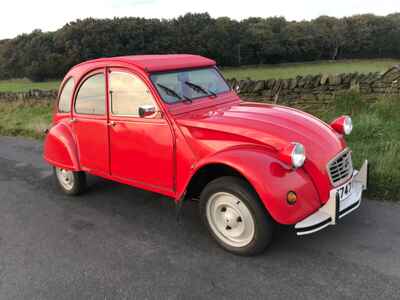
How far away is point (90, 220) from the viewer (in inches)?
189

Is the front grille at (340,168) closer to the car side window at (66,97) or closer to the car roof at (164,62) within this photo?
the car roof at (164,62)

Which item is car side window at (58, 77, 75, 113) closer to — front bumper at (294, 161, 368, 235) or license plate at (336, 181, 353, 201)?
front bumper at (294, 161, 368, 235)

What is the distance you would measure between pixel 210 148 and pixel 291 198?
0.93 meters

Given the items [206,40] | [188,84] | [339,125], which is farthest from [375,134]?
[206,40]

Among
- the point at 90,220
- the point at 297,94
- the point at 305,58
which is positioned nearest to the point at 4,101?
the point at 297,94

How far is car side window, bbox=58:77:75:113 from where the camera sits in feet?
17.8

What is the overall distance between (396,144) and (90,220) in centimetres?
462

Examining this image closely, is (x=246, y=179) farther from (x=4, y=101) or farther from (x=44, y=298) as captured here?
(x=4, y=101)

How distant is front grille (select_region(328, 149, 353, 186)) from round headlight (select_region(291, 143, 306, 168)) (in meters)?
0.38

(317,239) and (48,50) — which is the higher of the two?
(48,50)

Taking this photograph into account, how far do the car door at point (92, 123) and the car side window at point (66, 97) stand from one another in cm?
19

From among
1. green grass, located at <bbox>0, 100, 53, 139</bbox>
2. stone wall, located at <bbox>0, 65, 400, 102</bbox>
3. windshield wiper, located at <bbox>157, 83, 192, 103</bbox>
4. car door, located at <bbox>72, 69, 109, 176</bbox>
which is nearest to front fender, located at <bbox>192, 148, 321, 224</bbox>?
windshield wiper, located at <bbox>157, 83, 192, 103</bbox>

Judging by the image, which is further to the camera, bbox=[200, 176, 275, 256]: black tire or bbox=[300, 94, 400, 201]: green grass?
bbox=[300, 94, 400, 201]: green grass

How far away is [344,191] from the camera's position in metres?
3.65
